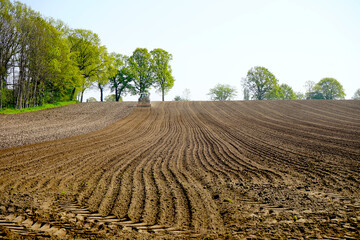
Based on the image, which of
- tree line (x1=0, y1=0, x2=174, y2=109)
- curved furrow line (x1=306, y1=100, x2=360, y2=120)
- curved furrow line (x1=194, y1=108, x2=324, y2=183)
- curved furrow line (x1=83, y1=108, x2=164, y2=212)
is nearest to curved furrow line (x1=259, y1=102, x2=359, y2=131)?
curved furrow line (x1=306, y1=100, x2=360, y2=120)

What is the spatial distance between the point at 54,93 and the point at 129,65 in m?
19.2

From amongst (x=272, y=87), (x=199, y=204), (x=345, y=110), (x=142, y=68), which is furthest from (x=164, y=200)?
(x=272, y=87)

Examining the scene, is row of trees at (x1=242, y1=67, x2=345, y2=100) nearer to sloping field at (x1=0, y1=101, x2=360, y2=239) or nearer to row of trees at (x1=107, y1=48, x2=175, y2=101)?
row of trees at (x1=107, y1=48, x2=175, y2=101)

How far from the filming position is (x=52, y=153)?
1009cm

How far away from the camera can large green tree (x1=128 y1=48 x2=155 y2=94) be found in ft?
173

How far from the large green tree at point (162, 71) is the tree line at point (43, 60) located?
110cm

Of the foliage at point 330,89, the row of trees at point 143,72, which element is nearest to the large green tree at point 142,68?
the row of trees at point 143,72

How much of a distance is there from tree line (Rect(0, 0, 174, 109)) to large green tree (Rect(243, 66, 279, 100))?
3063cm

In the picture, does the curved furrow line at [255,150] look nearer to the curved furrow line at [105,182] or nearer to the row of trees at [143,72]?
the curved furrow line at [105,182]

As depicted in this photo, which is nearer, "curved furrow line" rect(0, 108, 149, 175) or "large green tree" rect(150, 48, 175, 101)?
"curved furrow line" rect(0, 108, 149, 175)

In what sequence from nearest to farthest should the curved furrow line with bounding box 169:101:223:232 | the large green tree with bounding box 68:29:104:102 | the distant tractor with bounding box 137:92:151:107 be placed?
the curved furrow line with bounding box 169:101:223:232, the distant tractor with bounding box 137:92:151:107, the large green tree with bounding box 68:29:104:102

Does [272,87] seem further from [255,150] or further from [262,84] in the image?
[255,150]

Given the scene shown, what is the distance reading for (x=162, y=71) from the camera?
176 feet

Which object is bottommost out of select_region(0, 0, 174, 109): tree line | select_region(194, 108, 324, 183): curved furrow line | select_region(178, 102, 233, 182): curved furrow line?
select_region(178, 102, 233, 182): curved furrow line
